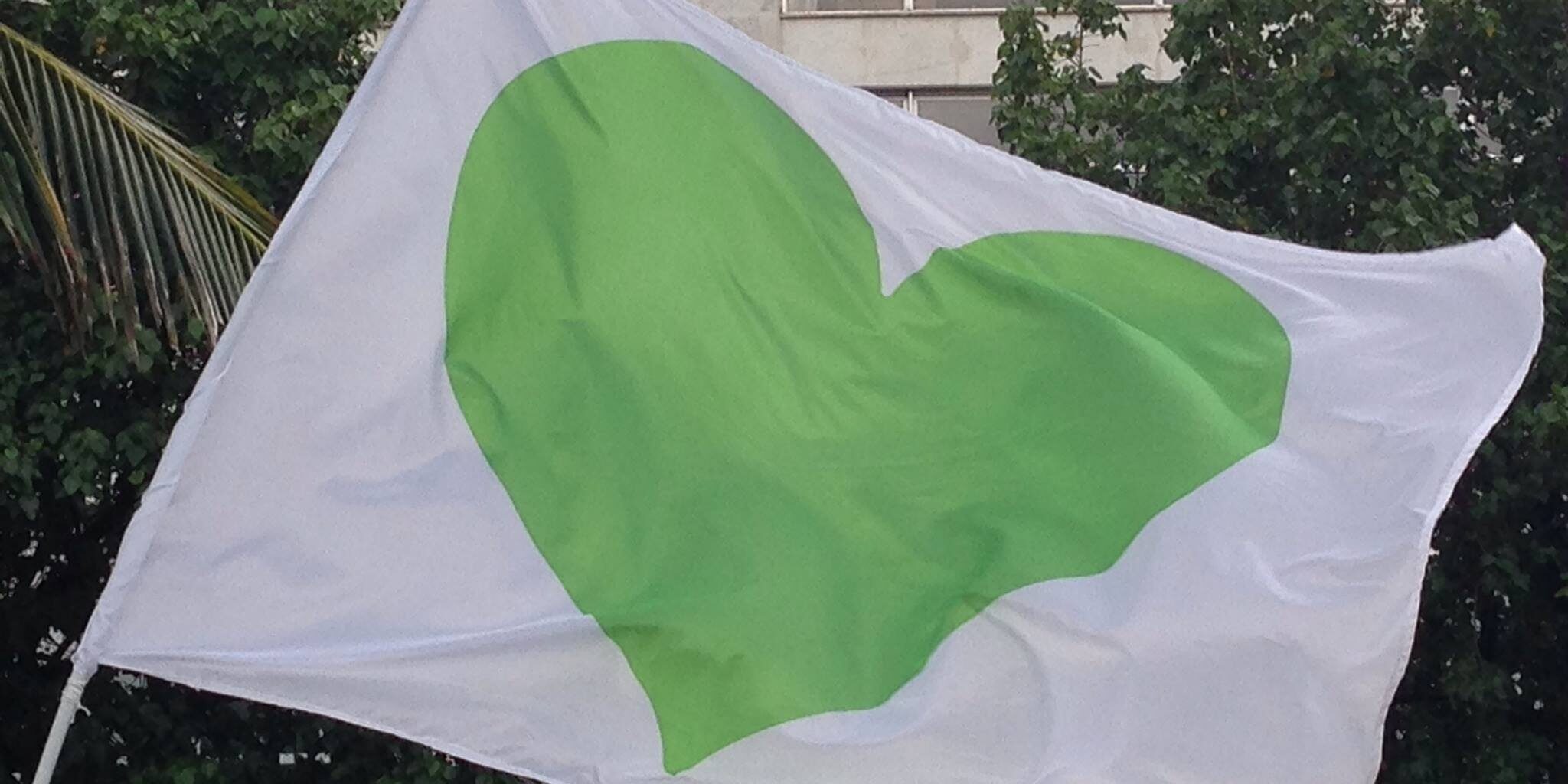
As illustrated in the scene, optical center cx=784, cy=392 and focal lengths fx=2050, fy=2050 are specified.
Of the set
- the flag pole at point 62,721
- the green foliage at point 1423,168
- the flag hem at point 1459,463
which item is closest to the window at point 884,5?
the green foliage at point 1423,168

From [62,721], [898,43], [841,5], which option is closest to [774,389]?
[62,721]

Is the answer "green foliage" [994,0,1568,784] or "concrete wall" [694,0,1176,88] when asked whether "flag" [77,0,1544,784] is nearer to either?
"green foliage" [994,0,1568,784]

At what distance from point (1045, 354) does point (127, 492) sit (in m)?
4.62

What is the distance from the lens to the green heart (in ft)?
13.3

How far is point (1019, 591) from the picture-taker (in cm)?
412

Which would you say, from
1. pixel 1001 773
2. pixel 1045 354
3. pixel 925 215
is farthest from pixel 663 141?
pixel 1001 773

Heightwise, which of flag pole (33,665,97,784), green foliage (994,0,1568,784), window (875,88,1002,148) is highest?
flag pole (33,665,97,784)

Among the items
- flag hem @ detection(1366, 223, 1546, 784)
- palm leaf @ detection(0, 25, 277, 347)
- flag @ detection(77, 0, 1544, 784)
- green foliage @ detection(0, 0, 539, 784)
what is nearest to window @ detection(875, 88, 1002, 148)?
green foliage @ detection(0, 0, 539, 784)

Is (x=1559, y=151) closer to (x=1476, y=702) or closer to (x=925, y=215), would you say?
(x=1476, y=702)

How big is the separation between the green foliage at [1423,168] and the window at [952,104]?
319 inches

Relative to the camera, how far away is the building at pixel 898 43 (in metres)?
16.9

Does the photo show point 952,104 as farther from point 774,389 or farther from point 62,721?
point 62,721

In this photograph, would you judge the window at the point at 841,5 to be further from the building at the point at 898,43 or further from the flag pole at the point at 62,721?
the flag pole at the point at 62,721

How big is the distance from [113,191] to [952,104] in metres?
11.9
